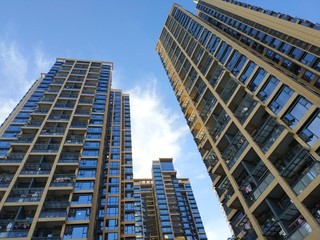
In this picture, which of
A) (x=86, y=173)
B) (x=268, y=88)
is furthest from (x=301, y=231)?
(x=86, y=173)

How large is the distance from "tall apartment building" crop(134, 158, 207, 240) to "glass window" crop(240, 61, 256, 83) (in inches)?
2755

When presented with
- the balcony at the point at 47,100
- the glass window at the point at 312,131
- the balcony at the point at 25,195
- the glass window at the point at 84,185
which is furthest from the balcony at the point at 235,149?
the balcony at the point at 47,100

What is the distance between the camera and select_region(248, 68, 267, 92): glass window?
31734 millimetres

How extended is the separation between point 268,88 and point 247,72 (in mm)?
5178

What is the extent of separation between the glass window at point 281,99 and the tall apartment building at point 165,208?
73.5 meters

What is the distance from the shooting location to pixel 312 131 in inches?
925

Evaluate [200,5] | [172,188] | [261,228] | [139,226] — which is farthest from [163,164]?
[261,228]

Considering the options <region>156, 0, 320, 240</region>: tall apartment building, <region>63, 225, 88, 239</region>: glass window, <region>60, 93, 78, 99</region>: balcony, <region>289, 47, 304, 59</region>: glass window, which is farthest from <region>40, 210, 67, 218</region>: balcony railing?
<region>289, 47, 304, 59</region>: glass window

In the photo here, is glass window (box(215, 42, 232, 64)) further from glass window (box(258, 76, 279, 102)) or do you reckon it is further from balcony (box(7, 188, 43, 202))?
balcony (box(7, 188, 43, 202))

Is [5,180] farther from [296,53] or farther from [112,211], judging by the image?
[296,53]

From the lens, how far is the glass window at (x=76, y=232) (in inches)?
1361

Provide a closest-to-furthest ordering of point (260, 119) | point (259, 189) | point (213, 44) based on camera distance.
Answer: point (259, 189), point (260, 119), point (213, 44)

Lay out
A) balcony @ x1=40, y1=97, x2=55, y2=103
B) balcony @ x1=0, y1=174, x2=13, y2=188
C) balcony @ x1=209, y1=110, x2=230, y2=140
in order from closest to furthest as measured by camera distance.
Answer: balcony @ x1=209, y1=110, x2=230, y2=140 → balcony @ x1=0, y1=174, x2=13, y2=188 → balcony @ x1=40, y1=97, x2=55, y2=103

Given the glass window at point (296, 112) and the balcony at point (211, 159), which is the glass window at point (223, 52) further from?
the glass window at point (296, 112)
